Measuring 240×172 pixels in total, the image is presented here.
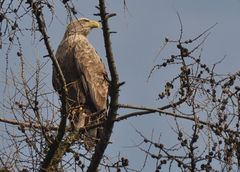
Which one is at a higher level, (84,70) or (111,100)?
(84,70)

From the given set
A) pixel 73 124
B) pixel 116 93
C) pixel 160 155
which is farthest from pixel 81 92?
pixel 160 155

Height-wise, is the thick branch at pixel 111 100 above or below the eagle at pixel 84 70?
below

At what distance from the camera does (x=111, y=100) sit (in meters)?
6.73

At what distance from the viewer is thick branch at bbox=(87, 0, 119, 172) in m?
6.30

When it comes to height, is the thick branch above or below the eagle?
below

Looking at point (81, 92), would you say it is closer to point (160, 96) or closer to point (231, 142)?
point (160, 96)

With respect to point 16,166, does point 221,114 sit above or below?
above

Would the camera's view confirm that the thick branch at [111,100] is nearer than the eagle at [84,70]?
Yes

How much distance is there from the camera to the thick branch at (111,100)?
6305mm

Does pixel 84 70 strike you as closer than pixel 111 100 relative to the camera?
No

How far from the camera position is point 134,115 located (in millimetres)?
6859

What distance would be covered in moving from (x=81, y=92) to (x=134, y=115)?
372 centimetres

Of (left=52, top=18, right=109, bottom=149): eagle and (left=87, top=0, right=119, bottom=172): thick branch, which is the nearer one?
(left=87, top=0, right=119, bottom=172): thick branch

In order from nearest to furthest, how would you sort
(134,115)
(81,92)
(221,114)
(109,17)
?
(221,114) → (109,17) → (134,115) → (81,92)
